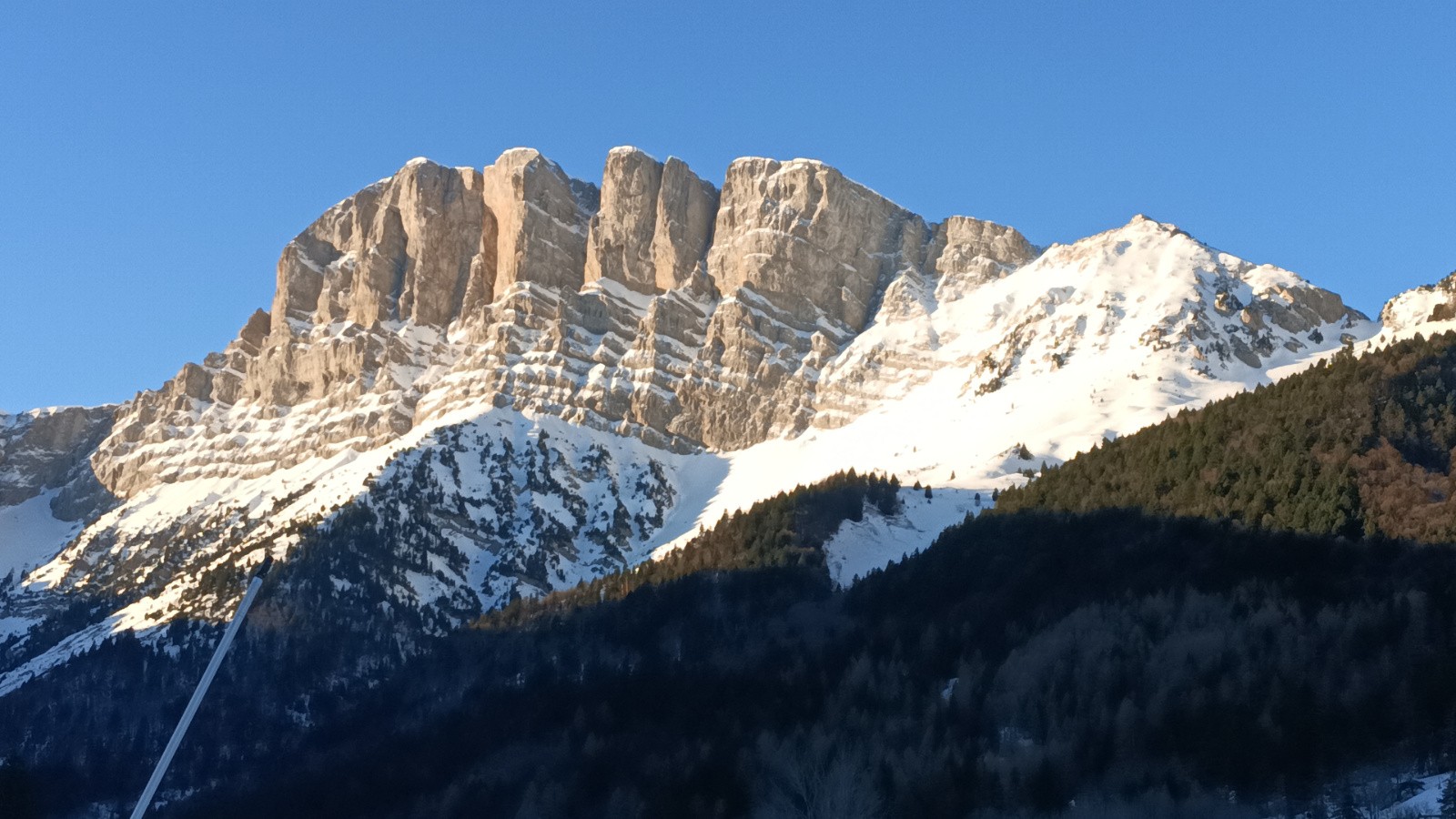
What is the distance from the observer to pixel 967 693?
104 meters

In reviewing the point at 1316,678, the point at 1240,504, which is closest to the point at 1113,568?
the point at 1240,504

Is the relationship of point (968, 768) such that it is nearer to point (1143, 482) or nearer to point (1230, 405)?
point (1143, 482)

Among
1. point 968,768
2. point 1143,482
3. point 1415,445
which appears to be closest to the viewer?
point 968,768

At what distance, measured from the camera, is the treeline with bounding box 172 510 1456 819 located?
275ft

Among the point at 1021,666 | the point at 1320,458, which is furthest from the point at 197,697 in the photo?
the point at 1320,458

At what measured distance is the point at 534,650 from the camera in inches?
6166

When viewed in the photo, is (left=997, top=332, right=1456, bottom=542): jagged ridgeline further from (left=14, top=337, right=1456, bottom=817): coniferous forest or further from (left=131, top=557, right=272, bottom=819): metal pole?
(left=131, top=557, right=272, bottom=819): metal pole

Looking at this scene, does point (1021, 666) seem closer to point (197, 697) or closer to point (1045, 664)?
point (1045, 664)

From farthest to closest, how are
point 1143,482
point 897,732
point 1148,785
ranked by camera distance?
point 1143,482 < point 897,732 < point 1148,785

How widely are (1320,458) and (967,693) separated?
34423mm

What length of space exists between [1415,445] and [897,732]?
Answer: 46.2 meters

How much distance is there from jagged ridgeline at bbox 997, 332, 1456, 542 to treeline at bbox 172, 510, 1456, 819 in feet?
9.12

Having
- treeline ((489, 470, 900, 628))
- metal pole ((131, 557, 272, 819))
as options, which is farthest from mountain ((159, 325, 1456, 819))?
metal pole ((131, 557, 272, 819))

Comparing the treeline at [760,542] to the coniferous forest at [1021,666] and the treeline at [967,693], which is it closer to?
the coniferous forest at [1021,666]
